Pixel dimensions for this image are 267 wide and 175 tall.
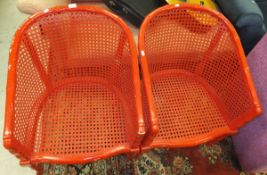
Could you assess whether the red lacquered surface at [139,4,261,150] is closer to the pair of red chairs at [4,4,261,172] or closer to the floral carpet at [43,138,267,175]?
the pair of red chairs at [4,4,261,172]

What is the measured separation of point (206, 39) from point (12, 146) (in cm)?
105

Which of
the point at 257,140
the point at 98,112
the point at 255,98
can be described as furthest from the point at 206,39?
the point at 98,112

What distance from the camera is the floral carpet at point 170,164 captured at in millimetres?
1446

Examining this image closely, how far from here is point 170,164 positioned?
4.98 feet

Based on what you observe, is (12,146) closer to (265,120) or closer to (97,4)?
(97,4)

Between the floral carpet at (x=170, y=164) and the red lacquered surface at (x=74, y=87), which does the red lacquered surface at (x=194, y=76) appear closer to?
the red lacquered surface at (x=74, y=87)

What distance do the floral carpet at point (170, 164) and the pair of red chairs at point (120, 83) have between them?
344 mm

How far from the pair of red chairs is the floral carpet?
0.34 meters

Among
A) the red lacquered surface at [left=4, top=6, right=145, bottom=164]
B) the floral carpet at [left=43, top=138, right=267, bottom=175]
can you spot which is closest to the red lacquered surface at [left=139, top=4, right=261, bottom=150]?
the red lacquered surface at [left=4, top=6, right=145, bottom=164]

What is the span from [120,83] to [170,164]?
59cm

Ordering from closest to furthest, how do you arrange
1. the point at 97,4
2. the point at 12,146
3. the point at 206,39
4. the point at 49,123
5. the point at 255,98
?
the point at 12,146 < the point at 255,98 < the point at 49,123 < the point at 206,39 < the point at 97,4

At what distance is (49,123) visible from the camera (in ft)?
4.00

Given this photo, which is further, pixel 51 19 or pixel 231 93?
pixel 231 93

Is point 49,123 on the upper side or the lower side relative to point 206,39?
lower
